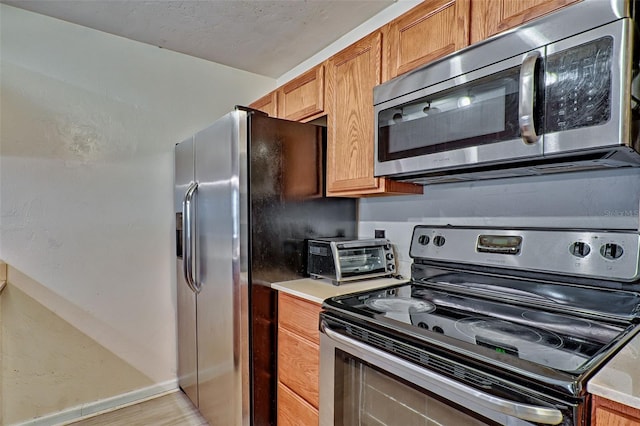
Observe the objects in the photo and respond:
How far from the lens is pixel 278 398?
1.63 metres

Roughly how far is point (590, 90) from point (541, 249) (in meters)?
0.55

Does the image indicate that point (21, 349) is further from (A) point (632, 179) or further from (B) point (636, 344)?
(A) point (632, 179)

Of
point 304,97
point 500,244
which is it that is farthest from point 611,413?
point 304,97

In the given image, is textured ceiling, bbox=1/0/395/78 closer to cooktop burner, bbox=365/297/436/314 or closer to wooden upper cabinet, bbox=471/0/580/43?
wooden upper cabinet, bbox=471/0/580/43

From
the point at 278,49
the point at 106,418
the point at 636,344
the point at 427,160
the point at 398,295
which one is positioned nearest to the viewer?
the point at 636,344

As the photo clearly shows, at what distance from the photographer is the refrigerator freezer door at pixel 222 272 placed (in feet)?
5.25

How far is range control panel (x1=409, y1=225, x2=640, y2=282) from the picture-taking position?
3.39ft

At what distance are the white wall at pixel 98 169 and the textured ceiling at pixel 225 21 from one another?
126 mm

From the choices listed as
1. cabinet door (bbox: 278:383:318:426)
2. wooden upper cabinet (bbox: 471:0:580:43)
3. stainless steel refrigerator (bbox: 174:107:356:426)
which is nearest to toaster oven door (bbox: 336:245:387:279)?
stainless steel refrigerator (bbox: 174:107:356:426)

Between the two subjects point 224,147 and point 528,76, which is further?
point 224,147

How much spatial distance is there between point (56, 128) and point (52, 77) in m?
0.30

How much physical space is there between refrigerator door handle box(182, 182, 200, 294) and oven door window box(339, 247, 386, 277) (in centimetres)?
87

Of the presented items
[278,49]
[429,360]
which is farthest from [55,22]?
[429,360]

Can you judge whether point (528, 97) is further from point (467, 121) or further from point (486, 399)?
point (486, 399)
